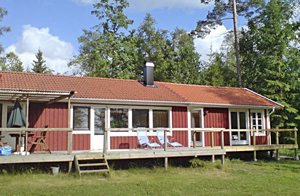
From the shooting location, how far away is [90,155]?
11602mm

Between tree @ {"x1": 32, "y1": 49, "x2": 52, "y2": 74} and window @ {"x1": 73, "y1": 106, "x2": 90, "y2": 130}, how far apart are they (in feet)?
119

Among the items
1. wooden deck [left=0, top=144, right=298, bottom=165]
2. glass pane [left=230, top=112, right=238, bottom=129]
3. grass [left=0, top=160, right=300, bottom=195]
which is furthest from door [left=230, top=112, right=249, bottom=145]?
grass [left=0, top=160, right=300, bottom=195]

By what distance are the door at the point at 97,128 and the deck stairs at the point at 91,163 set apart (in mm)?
2125

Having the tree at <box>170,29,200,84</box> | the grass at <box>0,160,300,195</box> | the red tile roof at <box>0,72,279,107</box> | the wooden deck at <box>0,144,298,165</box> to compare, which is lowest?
the grass at <box>0,160,300,195</box>

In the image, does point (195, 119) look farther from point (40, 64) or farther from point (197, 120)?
point (40, 64)

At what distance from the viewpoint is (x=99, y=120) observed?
14.5 metres

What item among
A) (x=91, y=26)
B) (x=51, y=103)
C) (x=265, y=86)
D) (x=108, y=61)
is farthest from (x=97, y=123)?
(x=91, y=26)

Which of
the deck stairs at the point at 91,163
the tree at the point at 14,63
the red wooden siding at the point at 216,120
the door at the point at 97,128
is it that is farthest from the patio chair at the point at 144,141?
the tree at the point at 14,63

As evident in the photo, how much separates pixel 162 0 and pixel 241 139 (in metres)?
11.1

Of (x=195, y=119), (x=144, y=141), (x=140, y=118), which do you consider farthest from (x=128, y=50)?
(x=144, y=141)

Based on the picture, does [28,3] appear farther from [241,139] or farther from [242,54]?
[242,54]

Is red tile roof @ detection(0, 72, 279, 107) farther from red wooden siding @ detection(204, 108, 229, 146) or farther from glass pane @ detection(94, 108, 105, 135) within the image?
glass pane @ detection(94, 108, 105, 135)

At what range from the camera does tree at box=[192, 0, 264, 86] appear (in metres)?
28.1

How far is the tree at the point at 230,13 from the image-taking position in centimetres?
2806
